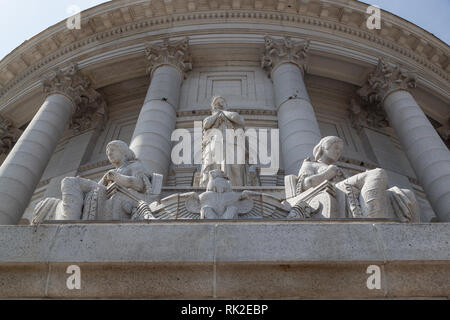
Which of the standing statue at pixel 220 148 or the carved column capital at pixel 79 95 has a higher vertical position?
the carved column capital at pixel 79 95

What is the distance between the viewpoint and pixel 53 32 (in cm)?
2131

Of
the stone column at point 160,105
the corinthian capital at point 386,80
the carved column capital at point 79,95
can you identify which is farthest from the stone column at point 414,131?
the carved column capital at point 79,95

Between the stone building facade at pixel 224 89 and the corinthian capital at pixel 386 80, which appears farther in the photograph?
the corinthian capital at pixel 386 80

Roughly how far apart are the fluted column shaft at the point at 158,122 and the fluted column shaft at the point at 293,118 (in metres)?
3.90

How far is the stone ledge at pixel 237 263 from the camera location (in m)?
5.02

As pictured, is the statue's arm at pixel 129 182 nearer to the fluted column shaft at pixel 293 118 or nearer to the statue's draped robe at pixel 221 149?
the statue's draped robe at pixel 221 149

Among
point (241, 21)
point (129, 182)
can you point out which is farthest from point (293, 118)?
point (129, 182)

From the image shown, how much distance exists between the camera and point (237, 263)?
16.7ft

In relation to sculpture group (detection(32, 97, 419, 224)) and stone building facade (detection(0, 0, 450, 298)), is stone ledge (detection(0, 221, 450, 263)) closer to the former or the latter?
sculpture group (detection(32, 97, 419, 224))

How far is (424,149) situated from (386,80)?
15.5 feet

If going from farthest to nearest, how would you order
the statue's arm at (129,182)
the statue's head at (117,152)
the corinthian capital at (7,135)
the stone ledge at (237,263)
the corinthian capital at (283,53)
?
the corinthian capital at (7,135) < the corinthian capital at (283,53) < the statue's head at (117,152) < the statue's arm at (129,182) < the stone ledge at (237,263)

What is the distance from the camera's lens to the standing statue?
9.48 metres

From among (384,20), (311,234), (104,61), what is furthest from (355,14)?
(311,234)
